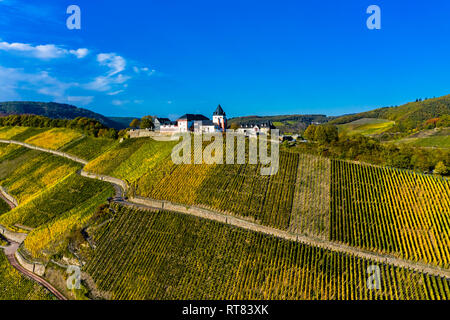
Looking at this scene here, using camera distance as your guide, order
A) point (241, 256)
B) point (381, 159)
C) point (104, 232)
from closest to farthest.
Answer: point (241, 256)
point (104, 232)
point (381, 159)

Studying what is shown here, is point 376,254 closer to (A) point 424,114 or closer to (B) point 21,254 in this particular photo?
(B) point 21,254

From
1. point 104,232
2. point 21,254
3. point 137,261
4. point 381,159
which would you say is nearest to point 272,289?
point 137,261

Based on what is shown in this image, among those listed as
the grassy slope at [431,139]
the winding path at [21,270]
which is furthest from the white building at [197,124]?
the grassy slope at [431,139]

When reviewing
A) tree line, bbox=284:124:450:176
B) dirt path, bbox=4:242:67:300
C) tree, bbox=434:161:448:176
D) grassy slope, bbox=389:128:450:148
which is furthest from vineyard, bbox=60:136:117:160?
grassy slope, bbox=389:128:450:148

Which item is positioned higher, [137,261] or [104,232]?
[104,232]

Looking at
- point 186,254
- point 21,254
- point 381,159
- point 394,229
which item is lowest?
point 21,254

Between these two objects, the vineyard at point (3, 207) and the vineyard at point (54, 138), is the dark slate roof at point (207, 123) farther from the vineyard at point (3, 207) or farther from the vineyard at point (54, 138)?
the vineyard at point (3, 207)

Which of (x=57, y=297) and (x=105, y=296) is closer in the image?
(x=105, y=296)
